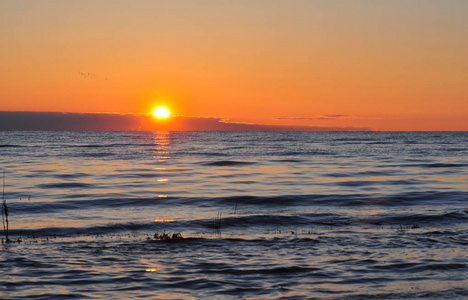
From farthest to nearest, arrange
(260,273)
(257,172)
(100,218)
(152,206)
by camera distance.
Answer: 1. (257,172)
2. (152,206)
3. (100,218)
4. (260,273)

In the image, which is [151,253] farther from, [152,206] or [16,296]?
[152,206]

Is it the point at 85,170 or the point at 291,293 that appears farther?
the point at 85,170

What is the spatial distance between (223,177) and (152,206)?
46.4ft

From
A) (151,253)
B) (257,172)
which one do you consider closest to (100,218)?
(151,253)

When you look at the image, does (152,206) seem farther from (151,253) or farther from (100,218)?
(151,253)

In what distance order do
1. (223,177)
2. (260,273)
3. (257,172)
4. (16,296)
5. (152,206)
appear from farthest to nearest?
1. (257,172)
2. (223,177)
3. (152,206)
4. (260,273)
5. (16,296)

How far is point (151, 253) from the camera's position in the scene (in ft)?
40.7

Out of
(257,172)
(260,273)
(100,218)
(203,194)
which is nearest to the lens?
(260,273)

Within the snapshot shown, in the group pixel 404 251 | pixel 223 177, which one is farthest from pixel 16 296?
pixel 223 177

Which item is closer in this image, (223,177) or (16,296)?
(16,296)

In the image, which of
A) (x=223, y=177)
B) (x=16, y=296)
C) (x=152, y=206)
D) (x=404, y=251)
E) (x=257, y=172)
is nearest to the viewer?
(x=16, y=296)

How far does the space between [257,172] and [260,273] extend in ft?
98.4

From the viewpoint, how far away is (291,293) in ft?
30.3

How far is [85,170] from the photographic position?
136ft
